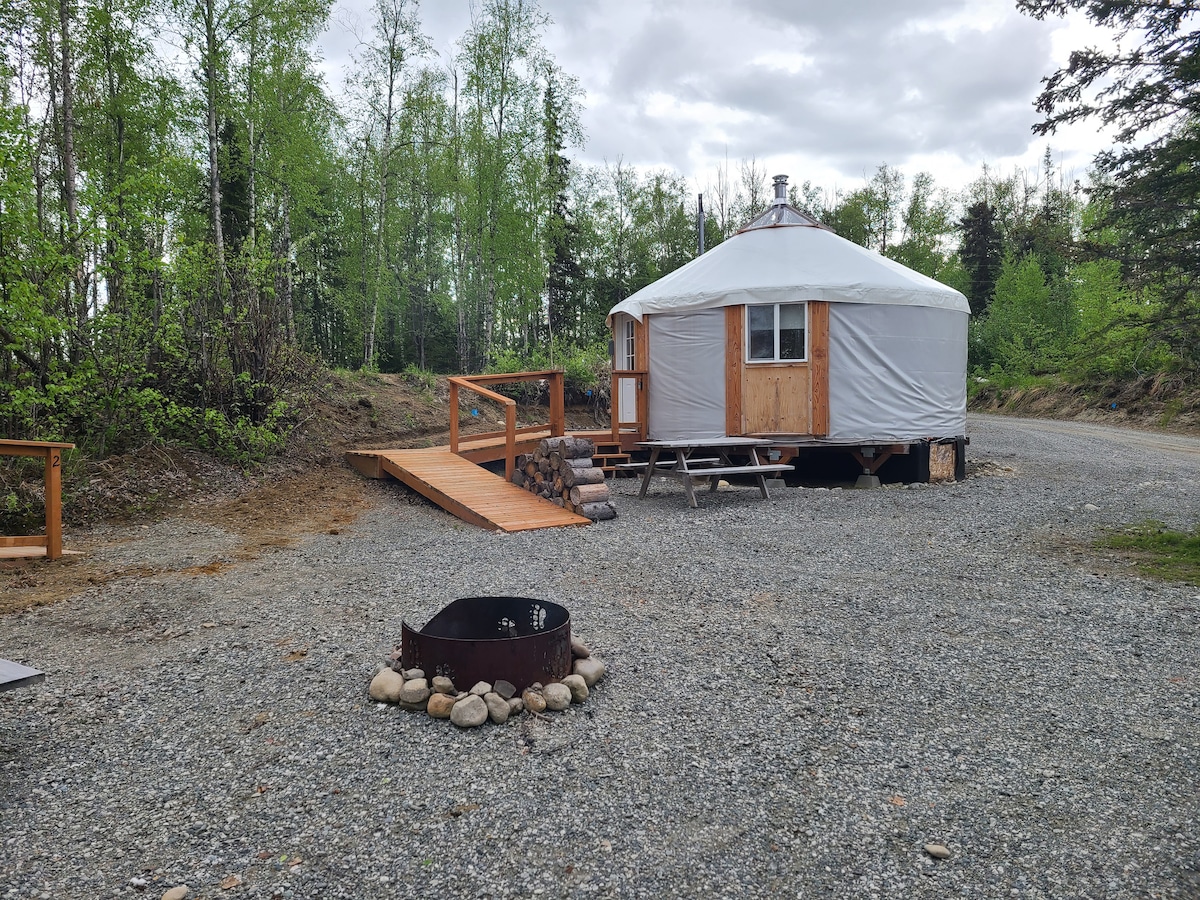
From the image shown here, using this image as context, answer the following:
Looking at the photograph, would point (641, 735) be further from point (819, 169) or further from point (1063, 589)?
point (819, 169)

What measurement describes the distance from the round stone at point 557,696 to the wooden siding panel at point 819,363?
610 centimetres

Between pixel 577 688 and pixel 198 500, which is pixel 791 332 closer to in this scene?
pixel 198 500

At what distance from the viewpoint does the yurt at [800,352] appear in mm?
8047

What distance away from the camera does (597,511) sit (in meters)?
6.02

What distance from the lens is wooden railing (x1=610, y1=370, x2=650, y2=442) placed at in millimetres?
8820

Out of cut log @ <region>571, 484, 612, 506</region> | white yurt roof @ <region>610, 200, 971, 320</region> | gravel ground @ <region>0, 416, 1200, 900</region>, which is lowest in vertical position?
gravel ground @ <region>0, 416, 1200, 900</region>

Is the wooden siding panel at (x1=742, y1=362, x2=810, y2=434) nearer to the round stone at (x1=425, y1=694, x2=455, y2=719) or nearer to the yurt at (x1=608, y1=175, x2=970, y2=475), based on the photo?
the yurt at (x1=608, y1=175, x2=970, y2=475)

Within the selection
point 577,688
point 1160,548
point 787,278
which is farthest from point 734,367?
point 577,688

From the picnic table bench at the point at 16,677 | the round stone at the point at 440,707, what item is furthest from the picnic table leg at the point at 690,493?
the picnic table bench at the point at 16,677

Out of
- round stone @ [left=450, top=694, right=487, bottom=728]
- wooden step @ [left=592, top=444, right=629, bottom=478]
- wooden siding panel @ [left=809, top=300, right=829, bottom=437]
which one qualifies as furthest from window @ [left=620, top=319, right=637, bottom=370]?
round stone @ [left=450, top=694, right=487, bottom=728]

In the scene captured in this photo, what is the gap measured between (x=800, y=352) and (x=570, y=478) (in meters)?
3.36

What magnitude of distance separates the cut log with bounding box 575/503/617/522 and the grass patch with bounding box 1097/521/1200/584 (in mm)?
3432

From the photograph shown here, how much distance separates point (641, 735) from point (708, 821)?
475 mm

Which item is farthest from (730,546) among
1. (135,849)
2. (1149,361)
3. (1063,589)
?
(1149,361)
